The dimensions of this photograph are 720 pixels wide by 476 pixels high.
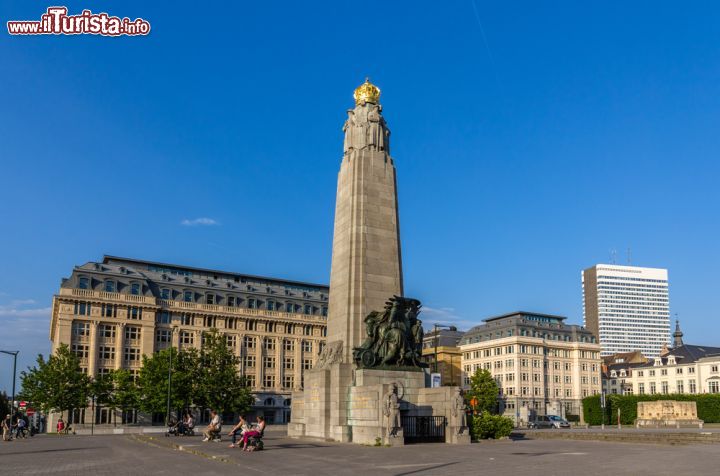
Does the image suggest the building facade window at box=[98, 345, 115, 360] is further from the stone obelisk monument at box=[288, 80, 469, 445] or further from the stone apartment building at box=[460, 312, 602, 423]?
the stone apartment building at box=[460, 312, 602, 423]

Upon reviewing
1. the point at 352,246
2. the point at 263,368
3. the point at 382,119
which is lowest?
the point at 263,368

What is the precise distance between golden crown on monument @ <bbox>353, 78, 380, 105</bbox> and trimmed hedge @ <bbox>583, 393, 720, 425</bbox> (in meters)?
62.0

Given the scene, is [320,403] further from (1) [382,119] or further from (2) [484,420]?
(1) [382,119]

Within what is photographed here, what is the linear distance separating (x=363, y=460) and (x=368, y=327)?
36.1 feet

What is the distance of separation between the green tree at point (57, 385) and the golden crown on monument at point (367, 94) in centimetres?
4709

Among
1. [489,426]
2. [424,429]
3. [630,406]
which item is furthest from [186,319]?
[424,429]

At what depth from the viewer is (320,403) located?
33.1 meters

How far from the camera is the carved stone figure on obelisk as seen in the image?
112 ft

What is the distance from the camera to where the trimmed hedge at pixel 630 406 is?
266 ft

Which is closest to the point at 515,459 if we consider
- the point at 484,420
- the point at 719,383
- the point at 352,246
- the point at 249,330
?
the point at 484,420

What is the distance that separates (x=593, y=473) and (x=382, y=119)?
23.8 metres

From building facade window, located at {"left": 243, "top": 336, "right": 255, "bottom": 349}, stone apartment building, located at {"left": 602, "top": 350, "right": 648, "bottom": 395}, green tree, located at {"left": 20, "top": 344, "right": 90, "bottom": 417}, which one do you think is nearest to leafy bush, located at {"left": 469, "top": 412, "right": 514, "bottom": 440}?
green tree, located at {"left": 20, "top": 344, "right": 90, "bottom": 417}

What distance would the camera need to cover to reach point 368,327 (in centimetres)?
3269

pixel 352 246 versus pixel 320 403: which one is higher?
pixel 352 246
